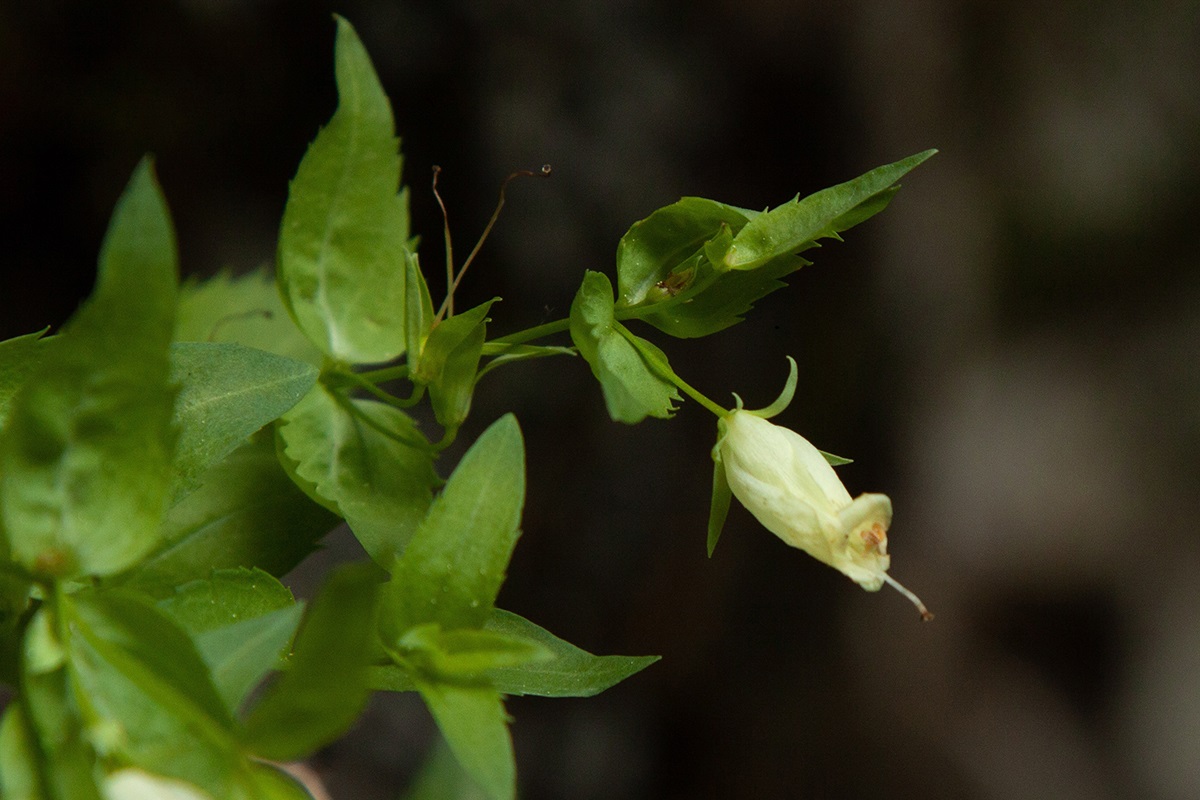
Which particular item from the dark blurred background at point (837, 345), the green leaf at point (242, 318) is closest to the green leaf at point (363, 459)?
the green leaf at point (242, 318)

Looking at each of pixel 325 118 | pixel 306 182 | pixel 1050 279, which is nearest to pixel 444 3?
pixel 325 118

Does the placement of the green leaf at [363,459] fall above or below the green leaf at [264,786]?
below

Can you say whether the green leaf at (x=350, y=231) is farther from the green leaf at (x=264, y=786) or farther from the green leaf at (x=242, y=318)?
the green leaf at (x=264, y=786)

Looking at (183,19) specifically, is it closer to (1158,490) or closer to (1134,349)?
(1134,349)

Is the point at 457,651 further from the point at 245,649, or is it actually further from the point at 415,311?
the point at 415,311

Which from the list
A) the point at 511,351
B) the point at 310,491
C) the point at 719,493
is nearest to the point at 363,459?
the point at 310,491

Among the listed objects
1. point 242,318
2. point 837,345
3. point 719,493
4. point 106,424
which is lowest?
point 837,345
